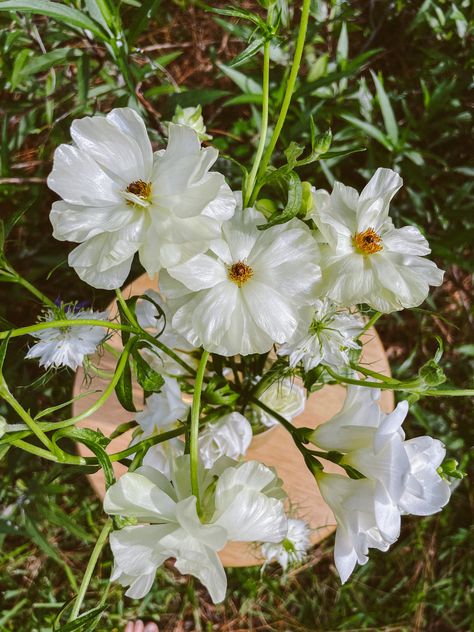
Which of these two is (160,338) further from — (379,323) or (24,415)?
(379,323)

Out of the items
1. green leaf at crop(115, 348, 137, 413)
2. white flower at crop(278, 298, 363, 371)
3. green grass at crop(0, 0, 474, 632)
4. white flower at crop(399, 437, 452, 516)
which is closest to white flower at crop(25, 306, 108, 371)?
green leaf at crop(115, 348, 137, 413)

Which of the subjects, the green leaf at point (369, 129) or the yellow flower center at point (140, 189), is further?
the green leaf at point (369, 129)

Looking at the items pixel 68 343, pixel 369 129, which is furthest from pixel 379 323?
pixel 68 343

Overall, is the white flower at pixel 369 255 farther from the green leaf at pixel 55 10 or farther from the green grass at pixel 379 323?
the green grass at pixel 379 323

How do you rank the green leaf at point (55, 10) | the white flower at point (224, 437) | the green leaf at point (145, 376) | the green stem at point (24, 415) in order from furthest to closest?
the green leaf at point (55, 10)
the white flower at point (224, 437)
the green leaf at point (145, 376)
the green stem at point (24, 415)

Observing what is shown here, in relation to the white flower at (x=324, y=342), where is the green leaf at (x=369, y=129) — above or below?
below

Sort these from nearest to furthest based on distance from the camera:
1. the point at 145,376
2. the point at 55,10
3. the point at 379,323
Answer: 1. the point at 145,376
2. the point at 55,10
3. the point at 379,323

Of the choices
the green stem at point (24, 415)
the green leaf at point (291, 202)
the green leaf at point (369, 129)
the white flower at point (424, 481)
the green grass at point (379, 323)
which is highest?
the green leaf at point (291, 202)

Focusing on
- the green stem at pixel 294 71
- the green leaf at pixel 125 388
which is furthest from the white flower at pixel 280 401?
the green stem at pixel 294 71
